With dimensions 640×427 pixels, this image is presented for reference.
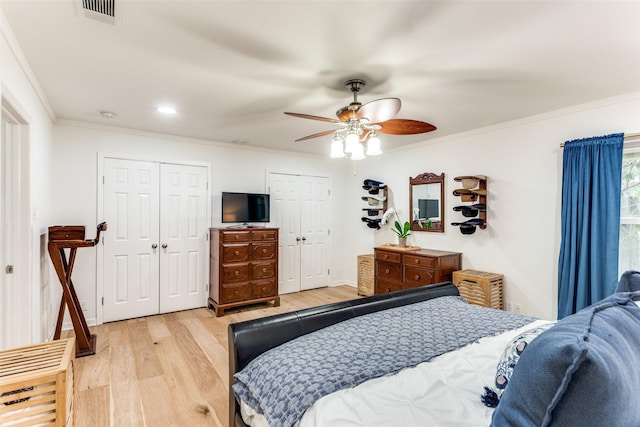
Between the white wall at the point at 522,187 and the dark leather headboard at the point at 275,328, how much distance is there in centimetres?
206

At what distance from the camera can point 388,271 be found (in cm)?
431

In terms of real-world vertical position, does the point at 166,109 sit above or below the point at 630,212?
above

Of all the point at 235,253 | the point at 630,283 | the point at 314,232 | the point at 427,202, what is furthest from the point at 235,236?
the point at 630,283

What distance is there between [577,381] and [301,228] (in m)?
4.66

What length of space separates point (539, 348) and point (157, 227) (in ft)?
13.7

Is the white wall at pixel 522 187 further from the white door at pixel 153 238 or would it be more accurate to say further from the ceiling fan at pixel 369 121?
the white door at pixel 153 238

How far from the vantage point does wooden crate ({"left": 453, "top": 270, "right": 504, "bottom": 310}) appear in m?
3.35

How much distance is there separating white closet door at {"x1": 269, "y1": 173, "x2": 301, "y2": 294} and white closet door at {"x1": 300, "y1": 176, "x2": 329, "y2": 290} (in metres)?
0.10

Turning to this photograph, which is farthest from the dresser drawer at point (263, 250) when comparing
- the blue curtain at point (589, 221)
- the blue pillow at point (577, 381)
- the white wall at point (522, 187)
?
the blue pillow at point (577, 381)

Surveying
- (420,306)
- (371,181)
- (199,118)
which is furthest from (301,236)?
(420,306)

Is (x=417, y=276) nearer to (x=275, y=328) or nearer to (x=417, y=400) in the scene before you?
(x=275, y=328)

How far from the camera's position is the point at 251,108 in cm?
306

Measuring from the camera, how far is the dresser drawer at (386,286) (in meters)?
4.17

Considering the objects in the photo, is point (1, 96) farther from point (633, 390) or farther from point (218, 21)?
point (633, 390)
